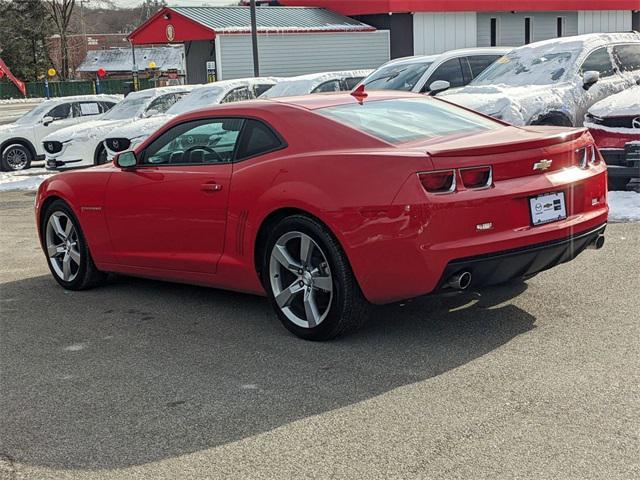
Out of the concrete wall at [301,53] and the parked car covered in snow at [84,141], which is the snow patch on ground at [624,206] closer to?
the parked car covered in snow at [84,141]

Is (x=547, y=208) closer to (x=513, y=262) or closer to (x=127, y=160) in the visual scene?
(x=513, y=262)

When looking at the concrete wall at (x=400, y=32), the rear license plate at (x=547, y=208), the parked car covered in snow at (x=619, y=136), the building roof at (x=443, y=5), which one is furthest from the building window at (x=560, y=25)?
the rear license plate at (x=547, y=208)

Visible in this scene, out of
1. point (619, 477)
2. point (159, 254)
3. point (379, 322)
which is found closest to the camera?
point (619, 477)

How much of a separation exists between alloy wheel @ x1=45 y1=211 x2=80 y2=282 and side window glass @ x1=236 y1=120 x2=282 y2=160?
207 cm

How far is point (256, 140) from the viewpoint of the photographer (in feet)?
19.7

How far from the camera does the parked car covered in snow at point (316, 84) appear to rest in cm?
1733

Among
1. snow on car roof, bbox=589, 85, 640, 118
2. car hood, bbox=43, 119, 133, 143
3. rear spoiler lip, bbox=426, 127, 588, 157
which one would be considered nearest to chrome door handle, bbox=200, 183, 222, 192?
rear spoiler lip, bbox=426, 127, 588, 157

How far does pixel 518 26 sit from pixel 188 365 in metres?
38.5

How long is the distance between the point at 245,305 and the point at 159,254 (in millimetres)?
711

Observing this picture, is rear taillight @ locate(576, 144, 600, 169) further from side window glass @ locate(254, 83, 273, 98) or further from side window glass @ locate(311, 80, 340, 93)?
side window glass @ locate(254, 83, 273, 98)

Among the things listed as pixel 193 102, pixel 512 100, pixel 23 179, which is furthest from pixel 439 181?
pixel 23 179

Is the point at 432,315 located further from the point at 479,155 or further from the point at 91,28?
the point at 91,28

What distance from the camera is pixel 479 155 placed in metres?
5.12

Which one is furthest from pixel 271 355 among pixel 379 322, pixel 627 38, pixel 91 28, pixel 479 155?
pixel 91 28
